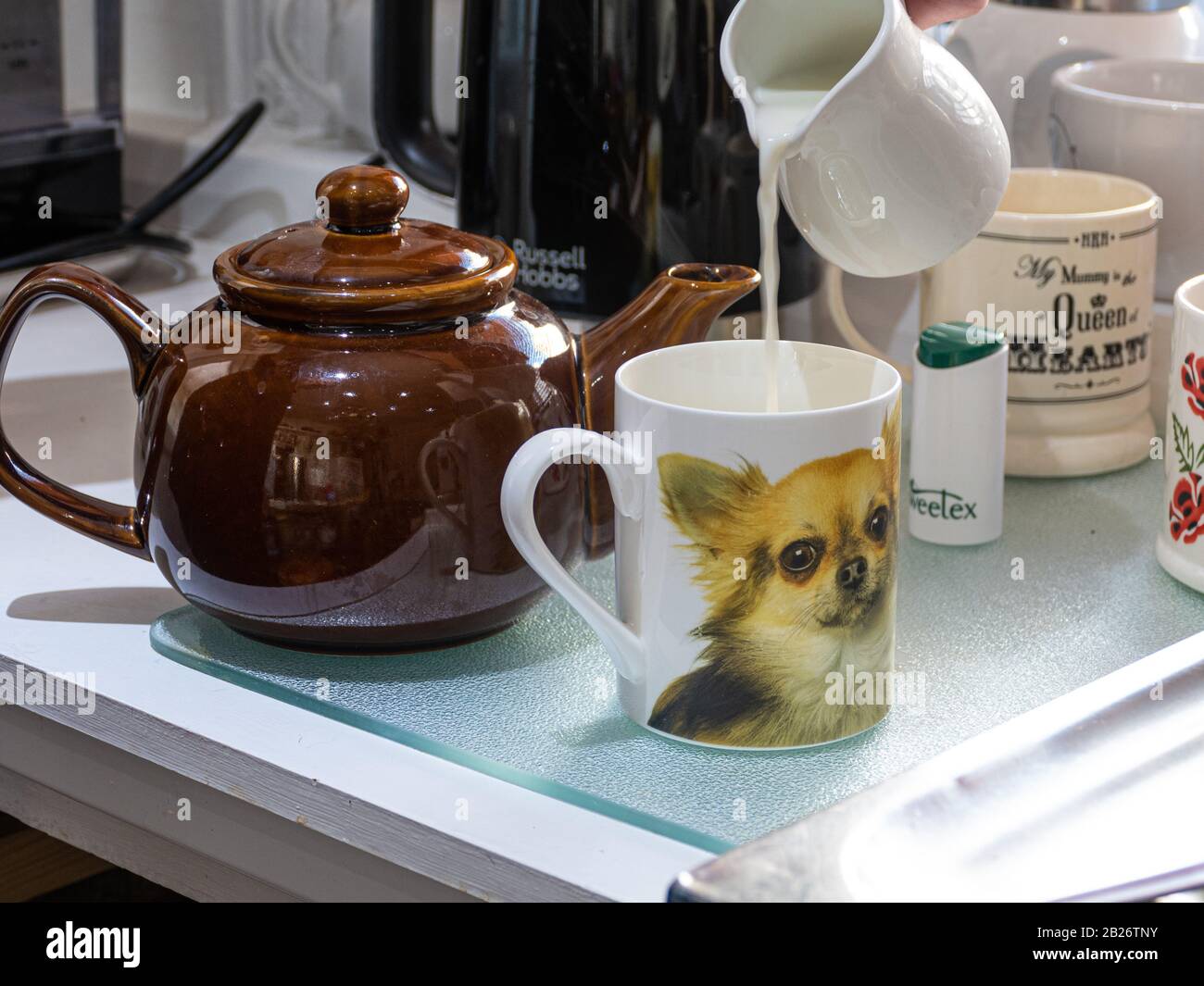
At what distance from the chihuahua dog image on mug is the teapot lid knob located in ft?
0.48

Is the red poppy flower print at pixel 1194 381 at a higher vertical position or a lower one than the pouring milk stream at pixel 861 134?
lower

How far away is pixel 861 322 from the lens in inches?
38.7

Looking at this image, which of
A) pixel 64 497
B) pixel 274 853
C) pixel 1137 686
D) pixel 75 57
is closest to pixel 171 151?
pixel 75 57

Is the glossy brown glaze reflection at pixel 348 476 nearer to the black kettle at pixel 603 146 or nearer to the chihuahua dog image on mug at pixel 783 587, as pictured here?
the chihuahua dog image on mug at pixel 783 587

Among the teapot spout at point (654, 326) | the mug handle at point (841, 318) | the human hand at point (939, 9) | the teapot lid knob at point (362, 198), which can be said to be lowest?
the mug handle at point (841, 318)

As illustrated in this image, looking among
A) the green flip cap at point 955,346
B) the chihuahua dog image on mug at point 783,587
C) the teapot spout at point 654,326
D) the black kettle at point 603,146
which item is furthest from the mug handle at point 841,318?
the chihuahua dog image on mug at point 783,587

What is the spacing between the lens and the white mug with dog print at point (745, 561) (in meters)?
0.50

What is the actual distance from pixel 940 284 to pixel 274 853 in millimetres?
433

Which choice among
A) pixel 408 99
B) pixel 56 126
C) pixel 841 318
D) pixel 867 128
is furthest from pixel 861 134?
pixel 56 126

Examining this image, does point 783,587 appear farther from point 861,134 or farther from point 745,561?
point 861,134

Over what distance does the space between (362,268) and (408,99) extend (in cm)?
46

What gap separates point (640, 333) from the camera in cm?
63

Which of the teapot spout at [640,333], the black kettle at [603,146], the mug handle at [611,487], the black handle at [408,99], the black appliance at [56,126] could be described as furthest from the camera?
the black appliance at [56,126]

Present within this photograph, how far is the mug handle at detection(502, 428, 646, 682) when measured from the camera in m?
0.50
